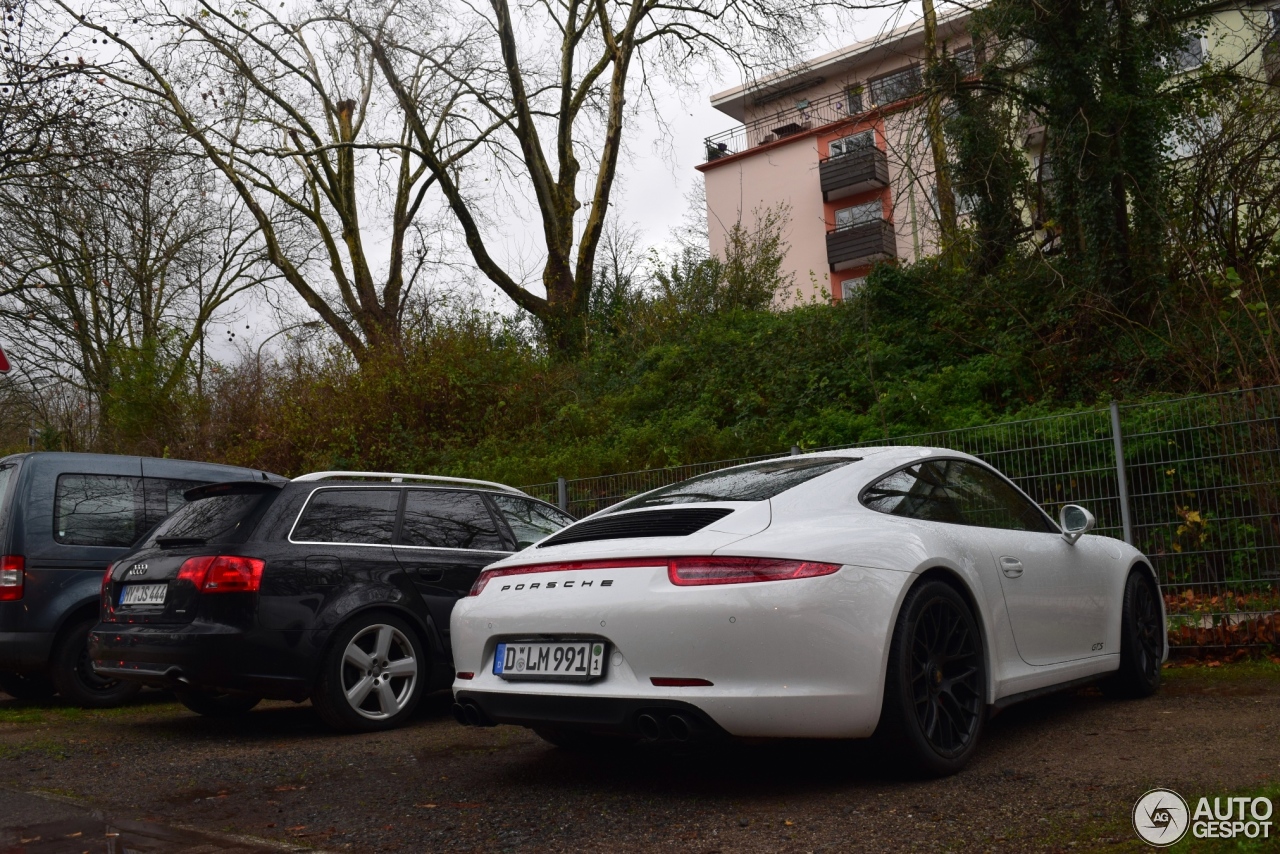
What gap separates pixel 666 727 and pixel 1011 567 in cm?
193

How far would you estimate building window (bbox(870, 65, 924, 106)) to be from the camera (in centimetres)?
1323

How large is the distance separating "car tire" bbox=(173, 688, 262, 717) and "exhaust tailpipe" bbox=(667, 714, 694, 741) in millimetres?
4410

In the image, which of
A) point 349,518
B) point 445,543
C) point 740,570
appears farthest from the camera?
point 445,543

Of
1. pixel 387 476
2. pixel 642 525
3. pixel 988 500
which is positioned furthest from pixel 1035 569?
pixel 387 476

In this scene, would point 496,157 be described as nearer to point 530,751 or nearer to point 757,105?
point 757,105

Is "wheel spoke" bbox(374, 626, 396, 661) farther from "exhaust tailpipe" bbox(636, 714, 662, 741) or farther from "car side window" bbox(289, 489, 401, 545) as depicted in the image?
"exhaust tailpipe" bbox(636, 714, 662, 741)

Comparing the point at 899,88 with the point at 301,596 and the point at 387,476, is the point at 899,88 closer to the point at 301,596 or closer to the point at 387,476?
the point at 387,476

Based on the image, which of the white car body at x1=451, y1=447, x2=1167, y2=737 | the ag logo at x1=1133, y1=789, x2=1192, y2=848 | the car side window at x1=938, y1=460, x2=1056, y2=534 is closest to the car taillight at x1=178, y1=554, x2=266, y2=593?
the white car body at x1=451, y1=447, x2=1167, y2=737

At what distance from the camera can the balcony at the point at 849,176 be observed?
115 ft

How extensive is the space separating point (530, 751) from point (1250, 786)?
124 inches

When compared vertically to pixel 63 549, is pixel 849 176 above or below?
above

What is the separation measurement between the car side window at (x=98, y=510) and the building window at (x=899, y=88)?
31.6 feet

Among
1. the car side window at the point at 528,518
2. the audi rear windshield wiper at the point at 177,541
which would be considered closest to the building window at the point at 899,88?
the car side window at the point at 528,518

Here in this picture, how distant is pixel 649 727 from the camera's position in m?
3.88
